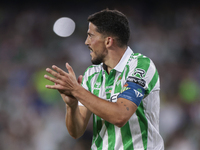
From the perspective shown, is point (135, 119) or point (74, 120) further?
point (74, 120)

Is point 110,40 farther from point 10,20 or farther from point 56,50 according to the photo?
point 10,20

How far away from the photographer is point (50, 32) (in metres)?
4.62

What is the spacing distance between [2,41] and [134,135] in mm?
3659

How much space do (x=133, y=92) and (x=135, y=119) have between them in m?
0.25

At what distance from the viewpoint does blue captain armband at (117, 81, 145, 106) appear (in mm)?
1517

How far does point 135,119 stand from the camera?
5.52ft

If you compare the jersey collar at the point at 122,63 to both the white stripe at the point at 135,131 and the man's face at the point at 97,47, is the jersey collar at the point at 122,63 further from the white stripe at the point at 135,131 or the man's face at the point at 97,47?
the white stripe at the point at 135,131

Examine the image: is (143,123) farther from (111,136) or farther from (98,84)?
(98,84)

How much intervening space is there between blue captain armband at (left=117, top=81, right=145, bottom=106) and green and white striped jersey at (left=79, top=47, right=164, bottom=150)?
0.23ft

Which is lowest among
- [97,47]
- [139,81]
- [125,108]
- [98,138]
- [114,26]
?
[98,138]

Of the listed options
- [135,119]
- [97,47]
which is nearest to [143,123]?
[135,119]

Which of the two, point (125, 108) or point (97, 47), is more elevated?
point (97, 47)

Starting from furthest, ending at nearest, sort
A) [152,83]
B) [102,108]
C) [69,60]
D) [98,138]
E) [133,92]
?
[69,60] < [98,138] < [152,83] < [133,92] < [102,108]

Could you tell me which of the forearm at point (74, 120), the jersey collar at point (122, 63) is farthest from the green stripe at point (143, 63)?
the forearm at point (74, 120)
